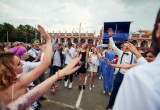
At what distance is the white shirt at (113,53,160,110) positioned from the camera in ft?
2.06

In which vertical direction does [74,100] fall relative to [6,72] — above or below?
below

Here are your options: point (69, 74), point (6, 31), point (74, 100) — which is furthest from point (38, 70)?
point (6, 31)

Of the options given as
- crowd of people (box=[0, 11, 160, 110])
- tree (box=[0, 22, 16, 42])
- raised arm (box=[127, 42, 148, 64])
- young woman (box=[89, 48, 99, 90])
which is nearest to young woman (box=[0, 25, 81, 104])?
crowd of people (box=[0, 11, 160, 110])

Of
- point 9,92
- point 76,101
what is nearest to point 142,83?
point 9,92

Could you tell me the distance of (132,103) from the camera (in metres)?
0.65

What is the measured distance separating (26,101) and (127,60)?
3.33 meters

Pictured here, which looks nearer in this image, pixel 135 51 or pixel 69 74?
pixel 135 51

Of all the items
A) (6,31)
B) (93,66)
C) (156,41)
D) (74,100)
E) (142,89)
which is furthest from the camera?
(6,31)

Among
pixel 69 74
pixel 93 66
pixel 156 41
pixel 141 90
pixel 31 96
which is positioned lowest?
pixel 93 66

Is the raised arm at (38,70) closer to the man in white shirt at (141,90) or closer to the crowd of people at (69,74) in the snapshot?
the crowd of people at (69,74)

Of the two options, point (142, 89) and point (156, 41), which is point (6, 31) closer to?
point (156, 41)

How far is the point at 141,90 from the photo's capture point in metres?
0.64

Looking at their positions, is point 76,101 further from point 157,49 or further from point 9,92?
point 157,49

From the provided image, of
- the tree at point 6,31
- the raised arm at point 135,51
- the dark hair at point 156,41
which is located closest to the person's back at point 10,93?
the raised arm at point 135,51
